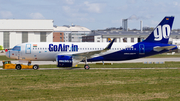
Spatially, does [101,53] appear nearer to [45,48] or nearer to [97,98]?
[45,48]

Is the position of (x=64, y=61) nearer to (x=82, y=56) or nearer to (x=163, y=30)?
(x=82, y=56)

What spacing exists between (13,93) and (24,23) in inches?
4635

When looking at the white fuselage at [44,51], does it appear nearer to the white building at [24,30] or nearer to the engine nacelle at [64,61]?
the engine nacelle at [64,61]

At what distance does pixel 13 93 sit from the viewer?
21.7 metres

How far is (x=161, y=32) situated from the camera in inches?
1859

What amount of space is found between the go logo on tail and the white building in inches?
3633

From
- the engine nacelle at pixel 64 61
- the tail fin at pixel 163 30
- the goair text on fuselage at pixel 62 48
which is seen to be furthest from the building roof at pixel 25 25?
the engine nacelle at pixel 64 61

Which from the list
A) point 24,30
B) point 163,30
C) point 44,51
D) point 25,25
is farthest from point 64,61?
point 25,25

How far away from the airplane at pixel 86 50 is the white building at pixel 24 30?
90.2 meters

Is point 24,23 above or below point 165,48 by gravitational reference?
above

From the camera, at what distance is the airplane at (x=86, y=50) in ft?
144

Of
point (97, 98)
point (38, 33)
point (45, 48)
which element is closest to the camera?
point (97, 98)

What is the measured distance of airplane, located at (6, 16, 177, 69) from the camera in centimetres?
4375

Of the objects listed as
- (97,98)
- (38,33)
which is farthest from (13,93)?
(38,33)
